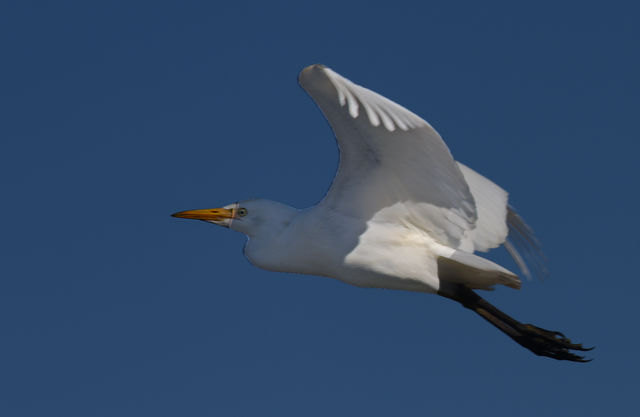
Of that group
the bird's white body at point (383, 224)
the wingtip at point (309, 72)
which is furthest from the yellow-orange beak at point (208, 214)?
the wingtip at point (309, 72)

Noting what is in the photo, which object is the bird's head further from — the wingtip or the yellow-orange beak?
the wingtip

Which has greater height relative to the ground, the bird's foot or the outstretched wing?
the outstretched wing

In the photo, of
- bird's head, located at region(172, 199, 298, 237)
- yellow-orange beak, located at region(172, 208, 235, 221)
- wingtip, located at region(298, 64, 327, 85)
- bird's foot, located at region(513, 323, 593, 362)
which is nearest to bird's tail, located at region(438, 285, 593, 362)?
bird's foot, located at region(513, 323, 593, 362)

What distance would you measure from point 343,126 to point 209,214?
8.35ft

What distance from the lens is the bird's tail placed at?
39.0 feet

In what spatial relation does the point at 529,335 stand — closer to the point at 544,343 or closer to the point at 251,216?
the point at 544,343

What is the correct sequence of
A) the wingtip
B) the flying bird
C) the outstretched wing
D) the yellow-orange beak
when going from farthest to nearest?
the yellow-orange beak
the flying bird
the outstretched wing
the wingtip

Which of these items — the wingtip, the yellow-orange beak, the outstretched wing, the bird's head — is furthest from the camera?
the yellow-orange beak

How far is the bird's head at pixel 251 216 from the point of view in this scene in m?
11.4

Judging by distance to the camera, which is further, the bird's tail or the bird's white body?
the bird's tail

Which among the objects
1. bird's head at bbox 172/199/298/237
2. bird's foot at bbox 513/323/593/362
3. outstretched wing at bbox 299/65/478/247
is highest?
outstretched wing at bbox 299/65/478/247

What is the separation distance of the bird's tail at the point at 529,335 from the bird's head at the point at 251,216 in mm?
2286

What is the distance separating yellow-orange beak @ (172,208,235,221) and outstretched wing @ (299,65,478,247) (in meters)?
1.34

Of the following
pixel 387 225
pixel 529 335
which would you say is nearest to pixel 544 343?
pixel 529 335
